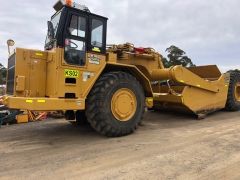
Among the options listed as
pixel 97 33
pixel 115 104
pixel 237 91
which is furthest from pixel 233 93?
pixel 97 33

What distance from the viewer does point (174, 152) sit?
546cm

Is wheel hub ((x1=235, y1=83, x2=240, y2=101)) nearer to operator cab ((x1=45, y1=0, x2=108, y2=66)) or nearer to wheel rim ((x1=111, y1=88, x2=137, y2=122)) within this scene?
wheel rim ((x1=111, y1=88, x2=137, y2=122))

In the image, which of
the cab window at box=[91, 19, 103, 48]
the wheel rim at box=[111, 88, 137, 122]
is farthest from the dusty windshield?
the wheel rim at box=[111, 88, 137, 122]

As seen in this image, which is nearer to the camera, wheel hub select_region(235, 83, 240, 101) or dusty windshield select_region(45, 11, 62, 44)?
dusty windshield select_region(45, 11, 62, 44)

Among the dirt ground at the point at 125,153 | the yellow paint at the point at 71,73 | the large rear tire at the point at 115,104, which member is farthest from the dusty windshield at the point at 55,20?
the dirt ground at the point at 125,153

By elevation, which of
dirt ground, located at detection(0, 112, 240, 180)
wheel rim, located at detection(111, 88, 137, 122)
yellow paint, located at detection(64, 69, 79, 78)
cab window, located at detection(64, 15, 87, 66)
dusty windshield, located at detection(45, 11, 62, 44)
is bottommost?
dirt ground, located at detection(0, 112, 240, 180)

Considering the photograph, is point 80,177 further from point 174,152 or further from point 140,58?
point 140,58

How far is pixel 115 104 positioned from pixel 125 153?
1492 mm

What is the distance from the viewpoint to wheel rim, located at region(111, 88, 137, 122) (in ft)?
21.9

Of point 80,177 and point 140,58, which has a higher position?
point 140,58

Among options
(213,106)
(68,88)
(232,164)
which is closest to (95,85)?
(68,88)

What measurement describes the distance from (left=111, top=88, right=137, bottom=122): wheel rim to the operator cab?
Answer: 0.99 m

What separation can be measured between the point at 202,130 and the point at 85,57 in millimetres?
3272

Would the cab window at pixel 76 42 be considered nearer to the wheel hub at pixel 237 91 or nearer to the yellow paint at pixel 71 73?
the yellow paint at pixel 71 73
